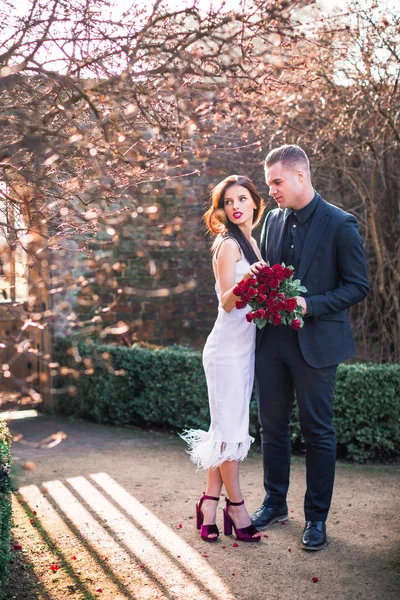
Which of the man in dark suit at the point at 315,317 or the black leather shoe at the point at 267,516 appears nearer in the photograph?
the man in dark suit at the point at 315,317

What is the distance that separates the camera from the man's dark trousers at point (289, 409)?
3.76m

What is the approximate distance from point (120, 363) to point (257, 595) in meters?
4.27

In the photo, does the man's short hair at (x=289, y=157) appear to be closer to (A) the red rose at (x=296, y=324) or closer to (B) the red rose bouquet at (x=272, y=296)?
(B) the red rose bouquet at (x=272, y=296)

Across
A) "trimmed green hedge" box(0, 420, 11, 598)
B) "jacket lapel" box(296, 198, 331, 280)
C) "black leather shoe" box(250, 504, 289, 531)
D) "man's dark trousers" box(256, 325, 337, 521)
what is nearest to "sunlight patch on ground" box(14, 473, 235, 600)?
"trimmed green hedge" box(0, 420, 11, 598)

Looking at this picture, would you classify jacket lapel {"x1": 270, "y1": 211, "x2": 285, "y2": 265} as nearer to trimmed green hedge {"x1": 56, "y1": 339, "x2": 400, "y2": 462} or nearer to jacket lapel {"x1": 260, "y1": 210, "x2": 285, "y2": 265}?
jacket lapel {"x1": 260, "y1": 210, "x2": 285, "y2": 265}

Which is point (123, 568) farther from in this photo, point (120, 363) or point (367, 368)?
point (120, 363)

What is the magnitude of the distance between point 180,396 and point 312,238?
328 centimetres

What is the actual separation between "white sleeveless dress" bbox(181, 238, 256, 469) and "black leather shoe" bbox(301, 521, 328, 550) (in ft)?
1.70

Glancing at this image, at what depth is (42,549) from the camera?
3762mm

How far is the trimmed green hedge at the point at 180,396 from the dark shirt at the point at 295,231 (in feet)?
5.04

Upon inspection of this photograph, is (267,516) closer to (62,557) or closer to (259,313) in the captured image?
(62,557)

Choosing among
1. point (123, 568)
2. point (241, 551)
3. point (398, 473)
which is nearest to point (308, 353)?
point (241, 551)

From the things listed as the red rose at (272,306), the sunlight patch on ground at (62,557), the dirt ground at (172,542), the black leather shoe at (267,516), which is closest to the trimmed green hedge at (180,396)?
the dirt ground at (172,542)

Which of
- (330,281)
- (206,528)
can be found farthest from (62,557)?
(330,281)
